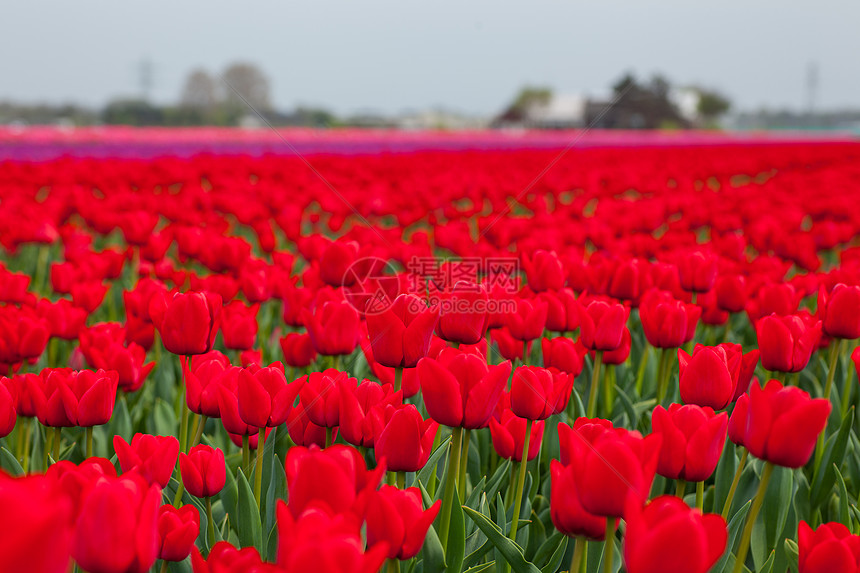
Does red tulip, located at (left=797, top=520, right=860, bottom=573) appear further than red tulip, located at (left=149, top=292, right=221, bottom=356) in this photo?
No

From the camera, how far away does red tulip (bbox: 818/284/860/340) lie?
212 cm

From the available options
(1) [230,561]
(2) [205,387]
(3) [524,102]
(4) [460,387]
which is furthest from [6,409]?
(3) [524,102]

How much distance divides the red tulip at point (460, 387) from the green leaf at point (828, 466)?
128 centimetres

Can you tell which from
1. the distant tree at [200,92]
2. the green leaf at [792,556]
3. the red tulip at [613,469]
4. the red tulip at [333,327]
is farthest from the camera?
the distant tree at [200,92]

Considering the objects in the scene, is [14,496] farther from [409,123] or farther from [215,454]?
[409,123]

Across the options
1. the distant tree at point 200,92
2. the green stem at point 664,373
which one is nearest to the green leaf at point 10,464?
the green stem at point 664,373

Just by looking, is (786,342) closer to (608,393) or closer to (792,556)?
(792,556)

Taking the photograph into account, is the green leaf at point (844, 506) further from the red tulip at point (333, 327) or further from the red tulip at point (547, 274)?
the red tulip at point (333, 327)

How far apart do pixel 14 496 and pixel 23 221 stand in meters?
4.27

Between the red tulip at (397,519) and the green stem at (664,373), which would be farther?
the green stem at (664,373)

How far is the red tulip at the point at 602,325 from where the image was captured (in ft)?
6.66

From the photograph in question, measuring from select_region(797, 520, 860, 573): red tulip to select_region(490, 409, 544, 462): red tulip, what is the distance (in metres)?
0.60

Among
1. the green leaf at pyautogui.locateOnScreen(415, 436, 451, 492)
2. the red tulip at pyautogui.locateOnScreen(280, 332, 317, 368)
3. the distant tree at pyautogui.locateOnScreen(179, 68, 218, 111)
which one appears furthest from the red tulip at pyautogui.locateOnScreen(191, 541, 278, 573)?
the distant tree at pyautogui.locateOnScreen(179, 68, 218, 111)

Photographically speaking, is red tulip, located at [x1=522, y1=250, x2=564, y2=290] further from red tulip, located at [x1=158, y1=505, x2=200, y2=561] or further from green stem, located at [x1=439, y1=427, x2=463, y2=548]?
red tulip, located at [x1=158, y1=505, x2=200, y2=561]
